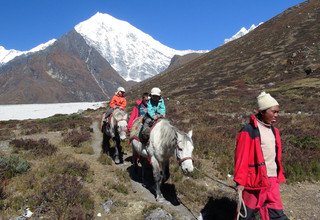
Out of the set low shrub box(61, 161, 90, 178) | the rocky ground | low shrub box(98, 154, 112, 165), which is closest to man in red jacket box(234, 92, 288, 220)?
the rocky ground

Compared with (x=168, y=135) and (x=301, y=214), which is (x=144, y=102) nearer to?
(x=168, y=135)

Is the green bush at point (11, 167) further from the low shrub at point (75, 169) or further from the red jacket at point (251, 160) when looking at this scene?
the red jacket at point (251, 160)

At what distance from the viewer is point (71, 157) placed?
1576 cm

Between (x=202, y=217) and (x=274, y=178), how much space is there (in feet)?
14.5

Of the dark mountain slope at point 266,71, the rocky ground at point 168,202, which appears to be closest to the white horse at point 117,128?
the rocky ground at point 168,202

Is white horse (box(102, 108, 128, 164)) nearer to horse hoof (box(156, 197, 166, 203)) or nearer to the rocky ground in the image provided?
the rocky ground

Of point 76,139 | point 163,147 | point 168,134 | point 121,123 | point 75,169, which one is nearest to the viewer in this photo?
point 168,134

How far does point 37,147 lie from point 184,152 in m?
9.48

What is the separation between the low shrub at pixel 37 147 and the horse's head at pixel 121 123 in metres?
3.37

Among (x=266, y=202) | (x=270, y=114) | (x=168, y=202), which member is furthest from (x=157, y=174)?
(x=270, y=114)

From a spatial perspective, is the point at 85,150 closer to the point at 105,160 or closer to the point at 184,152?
the point at 105,160

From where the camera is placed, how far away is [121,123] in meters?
15.0

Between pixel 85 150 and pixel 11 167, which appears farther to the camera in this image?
pixel 85 150

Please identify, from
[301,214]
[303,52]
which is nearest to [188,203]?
[301,214]
